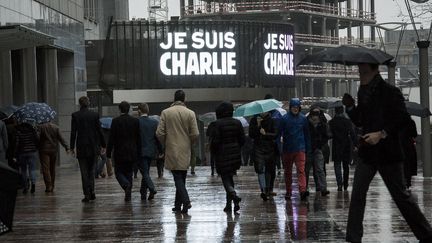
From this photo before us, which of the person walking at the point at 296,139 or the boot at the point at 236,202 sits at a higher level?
the person walking at the point at 296,139

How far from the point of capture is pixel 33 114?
60.4 feet

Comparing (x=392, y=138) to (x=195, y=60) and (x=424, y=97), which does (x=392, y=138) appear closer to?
(x=424, y=97)

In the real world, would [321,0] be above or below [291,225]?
above

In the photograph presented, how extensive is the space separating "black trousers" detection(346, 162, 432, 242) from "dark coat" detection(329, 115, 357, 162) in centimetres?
858

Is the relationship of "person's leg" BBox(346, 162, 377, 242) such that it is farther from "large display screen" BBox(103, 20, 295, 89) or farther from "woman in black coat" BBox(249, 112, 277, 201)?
"large display screen" BBox(103, 20, 295, 89)

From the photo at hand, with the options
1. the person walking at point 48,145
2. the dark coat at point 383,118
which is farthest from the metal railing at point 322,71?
the dark coat at point 383,118

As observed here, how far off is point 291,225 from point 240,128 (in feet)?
7.49

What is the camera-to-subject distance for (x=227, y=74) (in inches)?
2181

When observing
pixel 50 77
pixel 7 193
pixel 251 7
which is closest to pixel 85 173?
pixel 7 193


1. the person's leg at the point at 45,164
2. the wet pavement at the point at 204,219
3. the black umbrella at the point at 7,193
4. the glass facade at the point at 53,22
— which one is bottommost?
the wet pavement at the point at 204,219

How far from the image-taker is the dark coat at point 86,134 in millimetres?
15711

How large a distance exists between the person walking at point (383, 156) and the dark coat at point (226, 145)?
4.70m

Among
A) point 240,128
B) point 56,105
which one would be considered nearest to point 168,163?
point 240,128

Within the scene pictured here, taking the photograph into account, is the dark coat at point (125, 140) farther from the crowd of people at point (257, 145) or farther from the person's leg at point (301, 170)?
the person's leg at point (301, 170)
